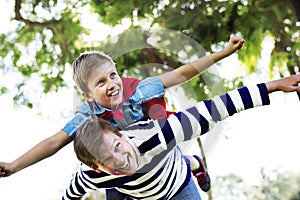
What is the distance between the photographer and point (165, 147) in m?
1.01

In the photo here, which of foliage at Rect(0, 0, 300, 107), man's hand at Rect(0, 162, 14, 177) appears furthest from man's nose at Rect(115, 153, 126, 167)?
foliage at Rect(0, 0, 300, 107)

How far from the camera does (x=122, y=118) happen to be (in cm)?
110

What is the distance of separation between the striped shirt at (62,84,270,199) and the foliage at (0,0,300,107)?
754mm

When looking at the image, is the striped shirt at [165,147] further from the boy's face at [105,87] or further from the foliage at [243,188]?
the foliage at [243,188]

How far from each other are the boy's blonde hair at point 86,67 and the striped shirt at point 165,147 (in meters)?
0.13

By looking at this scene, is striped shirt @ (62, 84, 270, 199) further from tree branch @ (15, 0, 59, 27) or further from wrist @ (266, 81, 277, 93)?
tree branch @ (15, 0, 59, 27)

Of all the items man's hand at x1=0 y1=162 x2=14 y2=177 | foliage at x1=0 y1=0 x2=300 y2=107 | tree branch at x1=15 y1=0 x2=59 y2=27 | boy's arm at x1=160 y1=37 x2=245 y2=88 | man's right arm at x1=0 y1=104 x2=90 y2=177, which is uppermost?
tree branch at x1=15 y1=0 x2=59 y2=27

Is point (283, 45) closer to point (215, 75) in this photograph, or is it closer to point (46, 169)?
point (215, 75)

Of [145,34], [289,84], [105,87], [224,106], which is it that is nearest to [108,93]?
[105,87]

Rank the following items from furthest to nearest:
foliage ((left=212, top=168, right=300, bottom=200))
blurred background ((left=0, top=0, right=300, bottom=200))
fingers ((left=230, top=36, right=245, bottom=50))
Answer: foliage ((left=212, top=168, right=300, bottom=200)), blurred background ((left=0, top=0, right=300, bottom=200)), fingers ((left=230, top=36, right=245, bottom=50))

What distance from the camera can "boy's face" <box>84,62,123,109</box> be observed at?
110 centimetres

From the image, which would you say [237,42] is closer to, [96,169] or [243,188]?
[96,169]

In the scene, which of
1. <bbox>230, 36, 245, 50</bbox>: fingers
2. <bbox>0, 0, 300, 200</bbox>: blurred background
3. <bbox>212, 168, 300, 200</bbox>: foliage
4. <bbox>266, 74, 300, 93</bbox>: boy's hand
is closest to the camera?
<bbox>266, 74, 300, 93</bbox>: boy's hand

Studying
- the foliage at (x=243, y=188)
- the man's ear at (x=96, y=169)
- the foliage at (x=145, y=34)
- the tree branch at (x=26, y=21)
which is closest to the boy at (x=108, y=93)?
the man's ear at (x=96, y=169)
